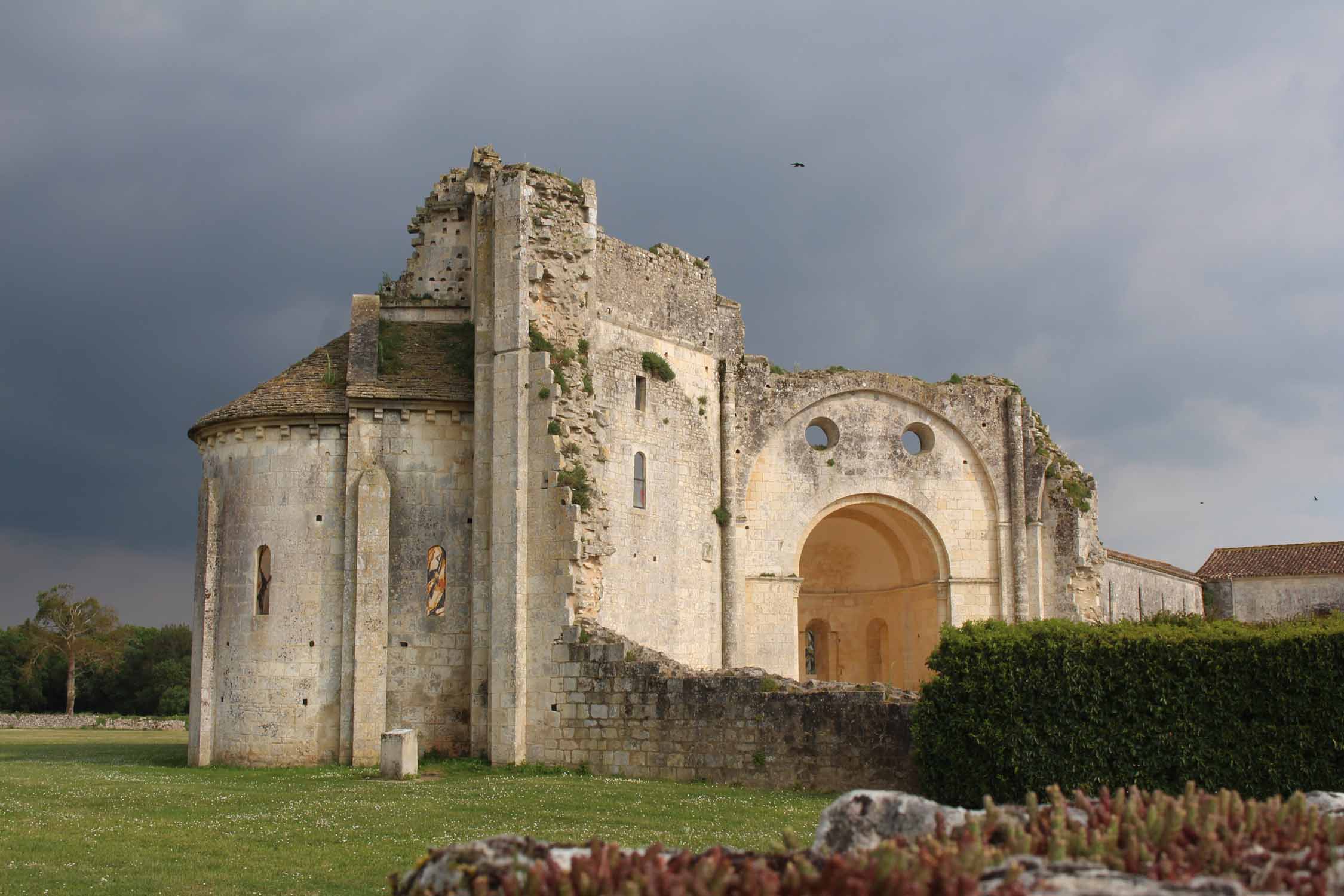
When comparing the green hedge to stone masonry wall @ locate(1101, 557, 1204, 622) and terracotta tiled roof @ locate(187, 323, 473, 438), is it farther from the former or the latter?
stone masonry wall @ locate(1101, 557, 1204, 622)

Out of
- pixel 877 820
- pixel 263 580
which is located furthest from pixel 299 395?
pixel 877 820

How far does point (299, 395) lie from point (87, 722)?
2598cm

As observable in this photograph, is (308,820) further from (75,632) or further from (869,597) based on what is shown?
(75,632)

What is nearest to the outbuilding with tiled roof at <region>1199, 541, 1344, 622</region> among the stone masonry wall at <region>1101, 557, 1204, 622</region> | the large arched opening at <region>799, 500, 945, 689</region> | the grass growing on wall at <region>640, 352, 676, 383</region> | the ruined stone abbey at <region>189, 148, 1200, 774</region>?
the stone masonry wall at <region>1101, 557, 1204, 622</region>

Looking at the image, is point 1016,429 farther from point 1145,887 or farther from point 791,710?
point 1145,887

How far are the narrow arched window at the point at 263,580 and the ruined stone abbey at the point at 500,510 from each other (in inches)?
1.7

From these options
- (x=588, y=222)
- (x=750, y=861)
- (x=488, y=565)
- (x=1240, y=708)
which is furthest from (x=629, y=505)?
(x=750, y=861)

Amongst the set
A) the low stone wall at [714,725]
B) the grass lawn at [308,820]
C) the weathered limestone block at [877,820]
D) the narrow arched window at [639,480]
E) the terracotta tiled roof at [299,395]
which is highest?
the terracotta tiled roof at [299,395]

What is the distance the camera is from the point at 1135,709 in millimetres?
14562

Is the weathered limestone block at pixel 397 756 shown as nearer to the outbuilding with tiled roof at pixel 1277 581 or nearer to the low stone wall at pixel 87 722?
the low stone wall at pixel 87 722

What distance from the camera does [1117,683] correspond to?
14680 mm

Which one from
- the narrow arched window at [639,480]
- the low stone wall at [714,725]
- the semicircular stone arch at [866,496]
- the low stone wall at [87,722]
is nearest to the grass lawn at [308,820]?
the low stone wall at [714,725]

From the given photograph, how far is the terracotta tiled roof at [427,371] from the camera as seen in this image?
73.7 ft

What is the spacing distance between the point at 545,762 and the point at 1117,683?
31.6ft
